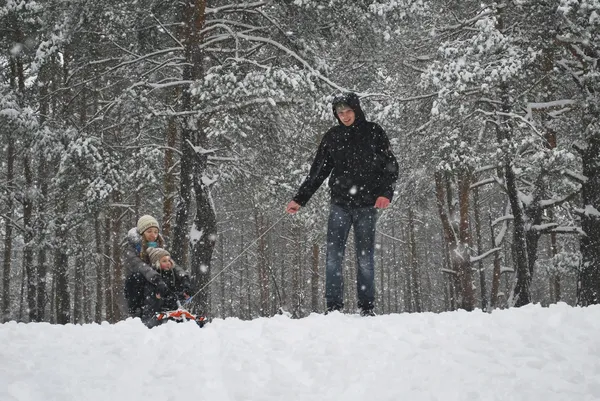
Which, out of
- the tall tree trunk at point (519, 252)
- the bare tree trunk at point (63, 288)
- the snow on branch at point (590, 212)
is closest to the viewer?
the snow on branch at point (590, 212)

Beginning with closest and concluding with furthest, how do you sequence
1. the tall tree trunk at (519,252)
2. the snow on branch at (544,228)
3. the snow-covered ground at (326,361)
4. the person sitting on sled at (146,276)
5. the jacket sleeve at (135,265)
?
the snow-covered ground at (326,361), the jacket sleeve at (135,265), the person sitting on sled at (146,276), the tall tree trunk at (519,252), the snow on branch at (544,228)

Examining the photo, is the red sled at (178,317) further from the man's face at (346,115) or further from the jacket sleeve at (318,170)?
the man's face at (346,115)

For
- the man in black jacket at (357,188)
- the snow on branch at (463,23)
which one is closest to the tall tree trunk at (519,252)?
the snow on branch at (463,23)

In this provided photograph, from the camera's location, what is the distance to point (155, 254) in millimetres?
5578

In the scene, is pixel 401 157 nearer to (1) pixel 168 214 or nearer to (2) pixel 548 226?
(2) pixel 548 226

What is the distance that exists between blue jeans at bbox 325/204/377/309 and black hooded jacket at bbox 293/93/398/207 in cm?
11

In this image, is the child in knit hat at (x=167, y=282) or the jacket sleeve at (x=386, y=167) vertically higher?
the jacket sleeve at (x=386, y=167)

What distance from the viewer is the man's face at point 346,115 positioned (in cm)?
487

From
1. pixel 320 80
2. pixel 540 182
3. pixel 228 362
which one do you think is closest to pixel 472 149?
pixel 540 182

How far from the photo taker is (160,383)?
2482 mm

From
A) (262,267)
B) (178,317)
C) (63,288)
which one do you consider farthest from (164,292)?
(262,267)

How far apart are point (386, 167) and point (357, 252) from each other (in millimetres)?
865

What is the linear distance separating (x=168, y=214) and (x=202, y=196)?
462 centimetres

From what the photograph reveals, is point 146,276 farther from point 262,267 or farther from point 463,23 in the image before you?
point 262,267
